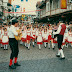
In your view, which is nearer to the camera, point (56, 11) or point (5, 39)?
point (5, 39)

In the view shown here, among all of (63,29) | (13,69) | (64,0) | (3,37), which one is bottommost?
(13,69)

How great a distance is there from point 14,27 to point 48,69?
214 cm

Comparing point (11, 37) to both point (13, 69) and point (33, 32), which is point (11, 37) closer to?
point (13, 69)

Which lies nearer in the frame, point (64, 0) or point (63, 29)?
point (63, 29)

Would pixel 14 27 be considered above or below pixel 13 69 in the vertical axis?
above

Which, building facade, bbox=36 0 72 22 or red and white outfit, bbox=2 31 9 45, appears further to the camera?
building facade, bbox=36 0 72 22

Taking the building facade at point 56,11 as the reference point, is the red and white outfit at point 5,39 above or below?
below

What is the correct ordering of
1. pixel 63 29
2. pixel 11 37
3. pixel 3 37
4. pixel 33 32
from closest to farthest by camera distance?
pixel 11 37 → pixel 63 29 → pixel 3 37 → pixel 33 32

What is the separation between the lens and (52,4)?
3203cm

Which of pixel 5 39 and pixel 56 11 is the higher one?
pixel 56 11

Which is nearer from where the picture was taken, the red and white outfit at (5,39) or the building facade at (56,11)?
the red and white outfit at (5,39)

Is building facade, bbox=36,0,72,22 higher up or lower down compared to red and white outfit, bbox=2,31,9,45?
higher up

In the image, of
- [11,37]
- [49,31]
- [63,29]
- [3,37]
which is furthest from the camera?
[49,31]

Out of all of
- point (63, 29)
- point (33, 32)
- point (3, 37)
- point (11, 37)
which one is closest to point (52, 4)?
point (33, 32)
